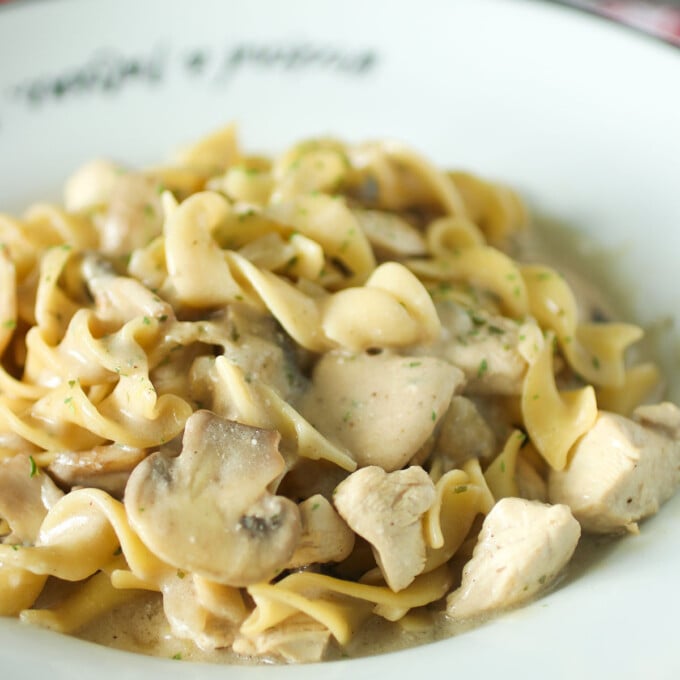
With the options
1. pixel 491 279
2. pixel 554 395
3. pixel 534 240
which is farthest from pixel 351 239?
pixel 534 240

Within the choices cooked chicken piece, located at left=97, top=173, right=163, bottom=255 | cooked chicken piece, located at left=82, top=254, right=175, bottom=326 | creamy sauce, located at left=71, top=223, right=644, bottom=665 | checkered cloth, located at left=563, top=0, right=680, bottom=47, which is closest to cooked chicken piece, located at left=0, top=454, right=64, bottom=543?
creamy sauce, located at left=71, top=223, right=644, bottom=665

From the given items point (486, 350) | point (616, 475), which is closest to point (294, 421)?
point (486, 350)

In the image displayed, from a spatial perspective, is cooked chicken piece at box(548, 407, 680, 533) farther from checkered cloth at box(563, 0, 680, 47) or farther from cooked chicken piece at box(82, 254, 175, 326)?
checkered cloth at box(563, 0, 680, 47)

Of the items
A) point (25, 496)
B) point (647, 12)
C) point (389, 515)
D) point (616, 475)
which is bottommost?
point (25, 496)

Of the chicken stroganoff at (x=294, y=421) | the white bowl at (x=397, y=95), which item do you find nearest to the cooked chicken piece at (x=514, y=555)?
the chicken stroganoff at (x=294, y=421)

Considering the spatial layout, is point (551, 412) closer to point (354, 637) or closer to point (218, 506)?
point (354, 637)
